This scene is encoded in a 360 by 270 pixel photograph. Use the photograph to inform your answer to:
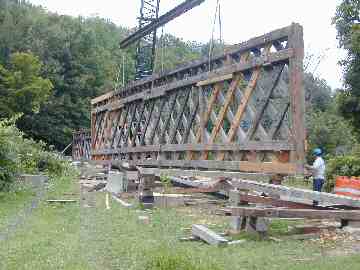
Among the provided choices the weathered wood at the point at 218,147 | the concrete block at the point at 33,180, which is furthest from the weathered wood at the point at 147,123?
the concrete block at the point at 33,180

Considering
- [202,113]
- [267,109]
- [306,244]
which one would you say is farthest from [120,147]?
Answer: [306,244]

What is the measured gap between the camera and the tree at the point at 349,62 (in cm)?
2725

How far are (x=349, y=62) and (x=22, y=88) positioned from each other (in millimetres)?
27908

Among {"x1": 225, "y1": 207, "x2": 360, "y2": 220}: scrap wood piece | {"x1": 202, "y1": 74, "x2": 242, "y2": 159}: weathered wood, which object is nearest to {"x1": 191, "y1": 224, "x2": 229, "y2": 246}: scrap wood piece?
{"x1": 225, "y1": 207, "x2": 360, "y2": 220}: scrap wood piece

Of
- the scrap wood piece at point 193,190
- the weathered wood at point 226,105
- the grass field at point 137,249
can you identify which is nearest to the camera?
the grass field at point 137,249

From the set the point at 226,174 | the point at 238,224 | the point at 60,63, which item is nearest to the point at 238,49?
the point at 226,174

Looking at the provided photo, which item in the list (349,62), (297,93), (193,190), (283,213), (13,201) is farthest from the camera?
(349,62)

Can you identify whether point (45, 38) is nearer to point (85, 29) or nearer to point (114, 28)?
point (85, 29)

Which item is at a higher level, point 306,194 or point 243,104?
point 243,104

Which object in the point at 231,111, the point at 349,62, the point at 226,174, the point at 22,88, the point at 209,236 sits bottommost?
the point at 209,236

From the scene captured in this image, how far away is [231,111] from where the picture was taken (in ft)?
39.3

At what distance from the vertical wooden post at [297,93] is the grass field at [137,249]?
4.38 ft

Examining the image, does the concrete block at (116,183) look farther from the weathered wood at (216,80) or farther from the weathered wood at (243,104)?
the weathered wood at (243,104)

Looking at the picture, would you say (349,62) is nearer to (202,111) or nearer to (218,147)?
(202,111)
